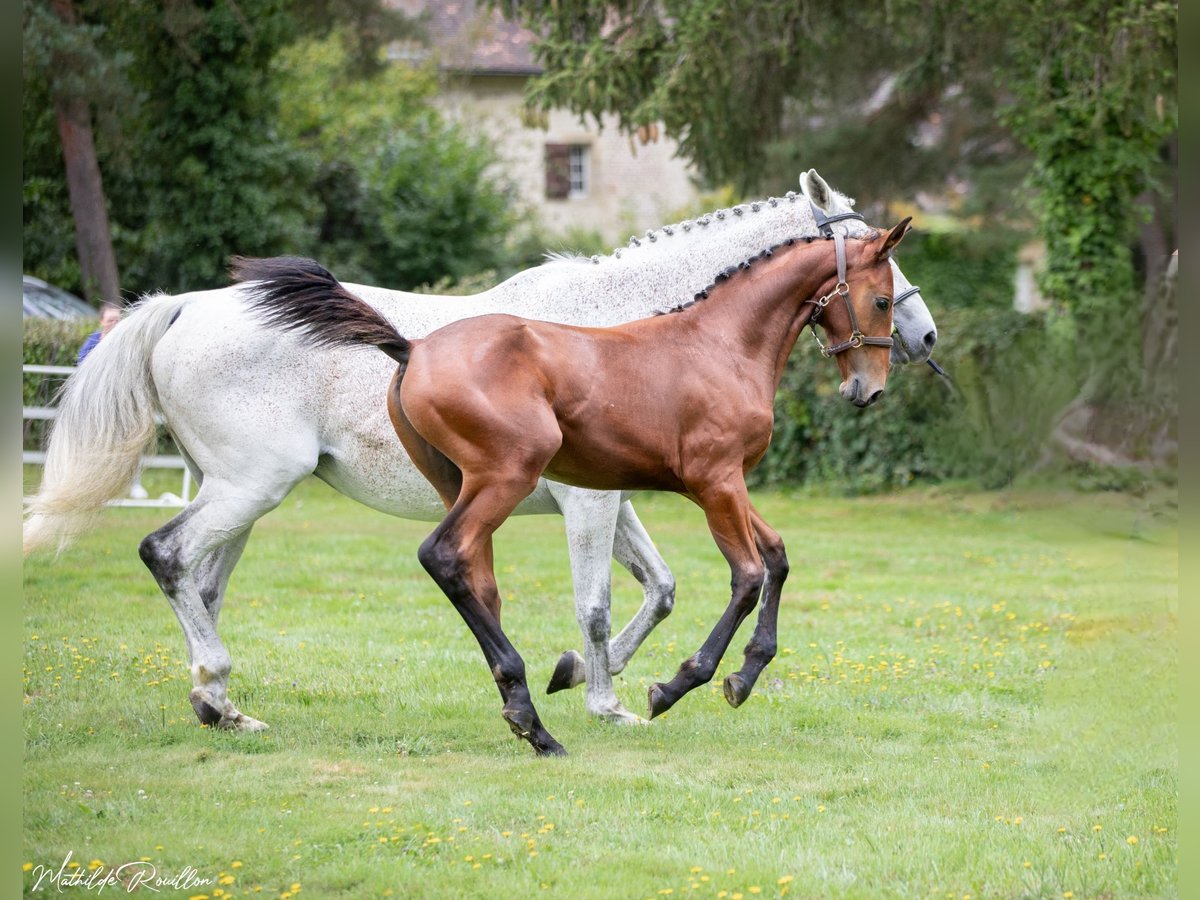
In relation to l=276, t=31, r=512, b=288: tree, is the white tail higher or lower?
lower

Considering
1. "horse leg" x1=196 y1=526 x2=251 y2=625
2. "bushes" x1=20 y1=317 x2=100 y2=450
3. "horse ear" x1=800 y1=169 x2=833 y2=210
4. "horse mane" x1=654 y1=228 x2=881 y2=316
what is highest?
"horse ear" x1=800 y1=169 x2=833 y2=210

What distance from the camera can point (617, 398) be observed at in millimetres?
5262

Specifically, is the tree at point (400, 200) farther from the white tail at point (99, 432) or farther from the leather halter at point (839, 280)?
the leather halter at point (839, 280)

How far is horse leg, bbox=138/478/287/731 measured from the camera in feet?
18.9

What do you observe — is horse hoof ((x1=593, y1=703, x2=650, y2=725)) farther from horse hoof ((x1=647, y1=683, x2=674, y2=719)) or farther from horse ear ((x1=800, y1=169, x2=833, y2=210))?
horse ear ((x1=800, y1=169, x2=833, y2=210))

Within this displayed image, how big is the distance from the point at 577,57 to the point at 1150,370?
10.3 metres

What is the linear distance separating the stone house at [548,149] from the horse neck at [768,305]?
25.1m

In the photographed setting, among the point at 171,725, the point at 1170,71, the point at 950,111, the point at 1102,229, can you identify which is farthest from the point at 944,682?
the point at 950,111

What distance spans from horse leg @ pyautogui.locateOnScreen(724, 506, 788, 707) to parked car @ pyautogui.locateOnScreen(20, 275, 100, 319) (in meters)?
13.6

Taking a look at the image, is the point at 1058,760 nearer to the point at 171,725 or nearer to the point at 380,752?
the point at 380,752

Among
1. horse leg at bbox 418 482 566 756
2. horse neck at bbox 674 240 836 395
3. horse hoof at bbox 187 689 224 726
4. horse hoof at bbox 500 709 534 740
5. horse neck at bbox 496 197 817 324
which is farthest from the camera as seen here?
horse neck at bbox 496 197 817 324

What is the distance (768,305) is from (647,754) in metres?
2.01

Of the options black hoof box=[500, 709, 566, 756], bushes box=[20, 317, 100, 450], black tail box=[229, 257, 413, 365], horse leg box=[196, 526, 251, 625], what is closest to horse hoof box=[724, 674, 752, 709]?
black hoof box=[500, 709, 566, 756]

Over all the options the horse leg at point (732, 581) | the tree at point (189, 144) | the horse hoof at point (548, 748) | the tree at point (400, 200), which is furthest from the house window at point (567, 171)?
the horse hoof at point (548, 748)
